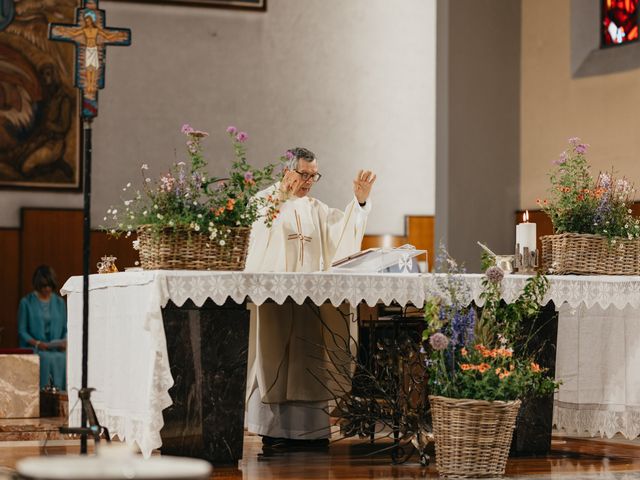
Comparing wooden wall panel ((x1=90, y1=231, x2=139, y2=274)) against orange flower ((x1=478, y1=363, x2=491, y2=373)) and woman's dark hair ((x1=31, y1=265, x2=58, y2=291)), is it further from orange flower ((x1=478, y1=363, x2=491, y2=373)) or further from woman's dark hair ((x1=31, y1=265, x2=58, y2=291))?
orange flower ((x1=478, y1=363, x2=491, y2=373))

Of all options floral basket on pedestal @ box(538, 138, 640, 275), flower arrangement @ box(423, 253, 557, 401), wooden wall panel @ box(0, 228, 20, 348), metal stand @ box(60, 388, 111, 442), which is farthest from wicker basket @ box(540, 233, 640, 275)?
wooden wall panel @ box(0, 228, 20, 348)

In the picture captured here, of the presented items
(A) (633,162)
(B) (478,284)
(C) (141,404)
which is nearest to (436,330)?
(B) (478,284)

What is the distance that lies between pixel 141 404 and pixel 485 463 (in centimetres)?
163

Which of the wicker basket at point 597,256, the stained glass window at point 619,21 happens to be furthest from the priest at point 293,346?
the stained glass window at point 619,21

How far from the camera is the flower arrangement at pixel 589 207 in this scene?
654cm

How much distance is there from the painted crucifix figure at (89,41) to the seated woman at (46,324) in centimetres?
684

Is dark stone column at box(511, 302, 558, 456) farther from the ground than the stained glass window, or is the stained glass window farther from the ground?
the stained glass window

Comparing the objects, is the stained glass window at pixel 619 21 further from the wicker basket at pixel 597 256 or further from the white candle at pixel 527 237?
the white candle at pixel 527 237

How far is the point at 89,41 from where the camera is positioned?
5.08m

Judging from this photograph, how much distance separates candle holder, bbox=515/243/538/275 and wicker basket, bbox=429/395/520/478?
993 millimetres

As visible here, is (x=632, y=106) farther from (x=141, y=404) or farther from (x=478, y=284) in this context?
(x=141, y=404)

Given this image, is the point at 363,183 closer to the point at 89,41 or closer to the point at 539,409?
the point at 539,409

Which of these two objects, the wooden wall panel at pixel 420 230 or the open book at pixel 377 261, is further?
the wooden wall panel at pixel 420 230

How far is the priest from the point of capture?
7109 mm
